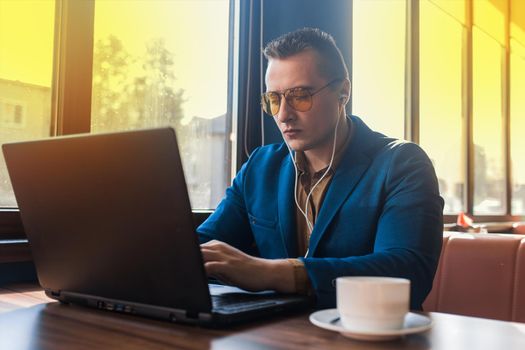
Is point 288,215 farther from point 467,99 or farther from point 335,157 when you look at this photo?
point 467,99

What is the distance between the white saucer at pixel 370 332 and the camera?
0.73 metres

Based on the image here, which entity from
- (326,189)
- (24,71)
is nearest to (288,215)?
(326,189)

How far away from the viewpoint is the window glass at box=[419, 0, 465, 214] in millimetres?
4254

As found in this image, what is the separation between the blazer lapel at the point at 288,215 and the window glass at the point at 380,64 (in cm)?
182

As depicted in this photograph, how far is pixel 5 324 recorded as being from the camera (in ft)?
2.88

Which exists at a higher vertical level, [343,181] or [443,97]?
[443,97]

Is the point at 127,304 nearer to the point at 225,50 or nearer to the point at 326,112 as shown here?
the point at 326,112

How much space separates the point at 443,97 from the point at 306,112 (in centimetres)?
335

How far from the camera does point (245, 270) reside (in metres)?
1.02

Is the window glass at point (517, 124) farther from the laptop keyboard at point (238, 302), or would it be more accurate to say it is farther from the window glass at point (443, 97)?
the laptop keyboard at point (238, 302)

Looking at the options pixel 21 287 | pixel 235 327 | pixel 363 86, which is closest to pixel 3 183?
pixel 21 287

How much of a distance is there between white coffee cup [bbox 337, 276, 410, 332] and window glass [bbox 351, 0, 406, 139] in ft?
8.50

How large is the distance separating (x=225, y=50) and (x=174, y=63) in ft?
1.04

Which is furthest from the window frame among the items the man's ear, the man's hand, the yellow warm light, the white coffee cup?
the white coffee cup
